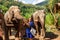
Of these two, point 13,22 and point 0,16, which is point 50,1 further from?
point 0,16

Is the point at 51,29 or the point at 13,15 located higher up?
the point at 13,15

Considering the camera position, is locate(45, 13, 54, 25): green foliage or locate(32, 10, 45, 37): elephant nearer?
locate(32, 10, 45, 37): elephant

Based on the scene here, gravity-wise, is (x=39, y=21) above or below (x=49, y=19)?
above

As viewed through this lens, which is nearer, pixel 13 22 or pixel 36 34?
pixel 13 22

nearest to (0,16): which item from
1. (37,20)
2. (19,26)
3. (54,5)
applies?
(19,26)

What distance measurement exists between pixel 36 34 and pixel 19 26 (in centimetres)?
92

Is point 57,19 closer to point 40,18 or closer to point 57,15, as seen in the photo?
point 57,15

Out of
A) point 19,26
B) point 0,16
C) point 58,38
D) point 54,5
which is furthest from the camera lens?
point 54,5

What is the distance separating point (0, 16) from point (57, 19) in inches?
202

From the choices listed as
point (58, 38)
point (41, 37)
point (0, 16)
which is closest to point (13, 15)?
point (41, 37)

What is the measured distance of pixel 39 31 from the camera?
4.75 m

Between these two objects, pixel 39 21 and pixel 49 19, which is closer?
pixel 39 21

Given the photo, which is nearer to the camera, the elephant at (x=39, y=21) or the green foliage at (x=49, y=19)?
the elephant at (x=39, y=21)

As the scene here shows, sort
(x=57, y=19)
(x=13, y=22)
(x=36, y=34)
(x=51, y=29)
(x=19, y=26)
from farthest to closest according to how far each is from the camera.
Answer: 1. (x=57, y=19)
2. (x=51, y=29)
3. (x=36, y=34)
4. (x=13, y=22)
5. (x=19, y=26)
